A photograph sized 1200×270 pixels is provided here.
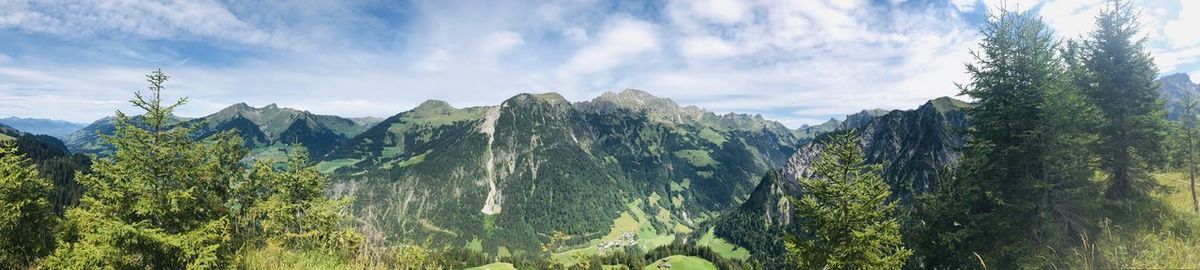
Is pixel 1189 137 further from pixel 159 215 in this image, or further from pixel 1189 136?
pixel 159 215

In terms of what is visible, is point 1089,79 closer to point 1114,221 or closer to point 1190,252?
point 1114,221

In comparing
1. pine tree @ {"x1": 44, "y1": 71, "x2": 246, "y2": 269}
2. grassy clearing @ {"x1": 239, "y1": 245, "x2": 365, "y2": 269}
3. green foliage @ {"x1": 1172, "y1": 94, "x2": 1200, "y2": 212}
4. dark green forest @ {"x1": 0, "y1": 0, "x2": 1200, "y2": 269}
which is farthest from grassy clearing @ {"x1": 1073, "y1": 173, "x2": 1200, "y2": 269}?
pine tree @ {"x1": 44, "y1": 71, "x2": 246, "y2": 269}

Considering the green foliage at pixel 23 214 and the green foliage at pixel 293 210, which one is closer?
the green foliage at pixel 293 210

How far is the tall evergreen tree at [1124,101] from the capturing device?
77.5ft

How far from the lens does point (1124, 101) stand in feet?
80.8

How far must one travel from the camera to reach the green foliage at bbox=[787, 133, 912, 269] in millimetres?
18812

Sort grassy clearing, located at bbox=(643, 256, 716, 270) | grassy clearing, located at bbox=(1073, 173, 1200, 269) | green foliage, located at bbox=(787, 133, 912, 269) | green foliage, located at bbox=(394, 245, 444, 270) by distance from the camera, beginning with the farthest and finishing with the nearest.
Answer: grassy clearing, located at bbox=(643, 256, 716, 270) → green foliage, located at bbox=(787, 133, 912, 269) → green foliage, located at bbox=(394, 245, 444, 270) → grassy clearing, located at bbox=(1073, 173, 1200, 269)

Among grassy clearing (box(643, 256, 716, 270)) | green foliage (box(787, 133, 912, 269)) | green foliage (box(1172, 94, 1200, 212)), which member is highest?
green foliage (box(1172, 94, 1200, 212))

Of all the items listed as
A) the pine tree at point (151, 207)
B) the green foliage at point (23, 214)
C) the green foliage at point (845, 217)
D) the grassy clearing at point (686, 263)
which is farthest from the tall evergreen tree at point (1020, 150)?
the grassy clearing at point (686, 263)

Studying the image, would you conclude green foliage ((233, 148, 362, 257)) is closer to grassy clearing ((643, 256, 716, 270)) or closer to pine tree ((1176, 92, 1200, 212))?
pine tree ((1176, 92, 1200, 212))

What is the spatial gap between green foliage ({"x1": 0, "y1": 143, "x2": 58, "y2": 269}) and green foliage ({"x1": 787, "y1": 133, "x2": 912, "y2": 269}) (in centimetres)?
2643

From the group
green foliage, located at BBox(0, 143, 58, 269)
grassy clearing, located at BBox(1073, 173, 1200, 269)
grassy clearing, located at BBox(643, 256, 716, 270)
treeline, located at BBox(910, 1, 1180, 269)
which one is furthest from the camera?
grassy clearing, located at BBox(643, 256, 716, 270)

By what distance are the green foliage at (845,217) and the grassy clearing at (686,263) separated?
134 meters

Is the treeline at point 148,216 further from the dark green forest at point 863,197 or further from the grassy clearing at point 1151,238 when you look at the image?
the grassy clearing at point 1151,238
